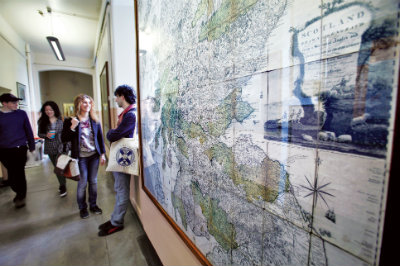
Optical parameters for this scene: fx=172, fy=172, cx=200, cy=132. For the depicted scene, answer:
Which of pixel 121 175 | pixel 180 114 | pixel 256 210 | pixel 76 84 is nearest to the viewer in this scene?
pixel 256 210

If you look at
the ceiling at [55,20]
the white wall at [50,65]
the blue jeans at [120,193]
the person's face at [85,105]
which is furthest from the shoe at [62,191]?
the white wall at [50,65]

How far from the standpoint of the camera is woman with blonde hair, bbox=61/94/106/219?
2.07 m

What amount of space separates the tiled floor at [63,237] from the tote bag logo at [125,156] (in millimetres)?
891

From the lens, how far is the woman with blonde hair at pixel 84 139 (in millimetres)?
2068

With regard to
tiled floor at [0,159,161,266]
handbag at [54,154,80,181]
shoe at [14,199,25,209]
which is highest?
handbag at [54,154,80,181]

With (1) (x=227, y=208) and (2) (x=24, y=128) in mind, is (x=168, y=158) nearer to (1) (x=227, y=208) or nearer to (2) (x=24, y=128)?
(1) (x=227, y=208)

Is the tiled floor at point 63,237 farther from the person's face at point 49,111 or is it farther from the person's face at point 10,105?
the person's face at point 10,105

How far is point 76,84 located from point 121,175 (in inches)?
396

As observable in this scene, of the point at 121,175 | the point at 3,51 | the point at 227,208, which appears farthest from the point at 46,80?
the point at 227,208

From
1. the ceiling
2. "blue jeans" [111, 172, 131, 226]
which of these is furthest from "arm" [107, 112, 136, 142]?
the ceiling

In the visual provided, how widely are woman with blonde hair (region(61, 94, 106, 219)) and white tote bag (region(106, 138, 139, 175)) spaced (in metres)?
0.59

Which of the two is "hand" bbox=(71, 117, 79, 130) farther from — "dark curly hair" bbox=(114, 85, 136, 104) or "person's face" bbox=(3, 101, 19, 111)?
"person's face" bbox=(3, 101, 19, 111)

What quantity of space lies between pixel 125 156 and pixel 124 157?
0.05ft

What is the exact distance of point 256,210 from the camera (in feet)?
1.79
